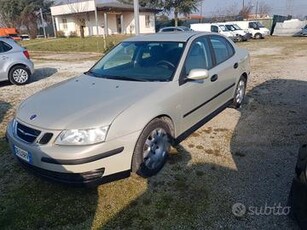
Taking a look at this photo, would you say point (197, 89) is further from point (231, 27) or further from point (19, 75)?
point (231, 27)

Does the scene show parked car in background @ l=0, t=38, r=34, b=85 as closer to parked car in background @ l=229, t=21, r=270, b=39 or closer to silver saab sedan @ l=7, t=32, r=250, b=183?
silver saab sedan @ l=7, t=32, r=250, b=183

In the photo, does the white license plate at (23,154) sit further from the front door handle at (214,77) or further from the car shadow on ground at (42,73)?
the car shadow on ground at (42,73)

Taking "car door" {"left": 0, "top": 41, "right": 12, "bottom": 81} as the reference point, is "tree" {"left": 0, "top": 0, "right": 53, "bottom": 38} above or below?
above

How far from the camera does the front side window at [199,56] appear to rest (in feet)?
12.3

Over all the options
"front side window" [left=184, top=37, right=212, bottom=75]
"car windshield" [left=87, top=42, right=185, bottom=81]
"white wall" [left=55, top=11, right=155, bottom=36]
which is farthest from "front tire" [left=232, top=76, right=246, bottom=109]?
"white wall" [left=55, top=11, right=155, bottom=36]

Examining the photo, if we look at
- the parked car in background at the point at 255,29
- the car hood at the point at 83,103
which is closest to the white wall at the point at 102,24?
the parked car in background at the point at 255,29

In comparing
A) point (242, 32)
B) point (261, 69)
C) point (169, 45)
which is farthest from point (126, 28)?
point (169, 45)

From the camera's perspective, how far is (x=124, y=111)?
283 centimetres

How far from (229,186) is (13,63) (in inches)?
296

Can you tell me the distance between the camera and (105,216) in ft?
9.04

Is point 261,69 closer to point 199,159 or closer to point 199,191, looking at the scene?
point 199,159

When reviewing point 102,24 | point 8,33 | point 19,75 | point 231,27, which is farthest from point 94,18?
point 19,75

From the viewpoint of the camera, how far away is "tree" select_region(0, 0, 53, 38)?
4134cm

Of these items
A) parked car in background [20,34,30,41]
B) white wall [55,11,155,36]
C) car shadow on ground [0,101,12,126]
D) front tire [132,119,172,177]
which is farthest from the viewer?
parked car in background [20,34,30,41]
